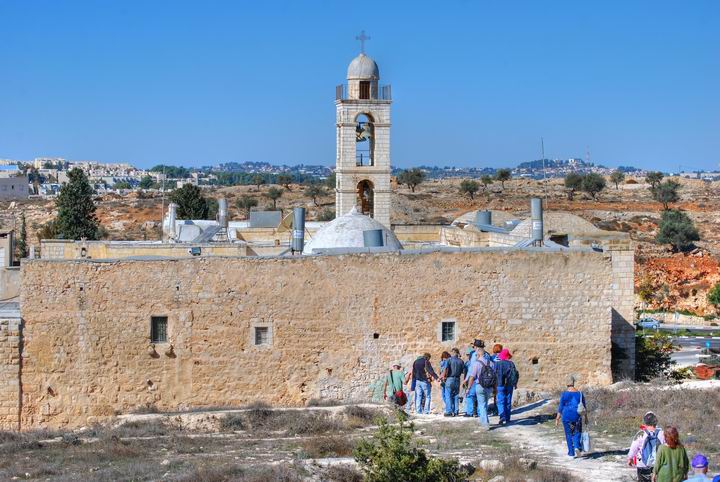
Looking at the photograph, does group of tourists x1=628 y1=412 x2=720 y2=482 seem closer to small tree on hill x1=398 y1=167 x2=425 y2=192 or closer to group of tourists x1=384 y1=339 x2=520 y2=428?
group of tourists x1=384 y1=339 x2=520 y2=428

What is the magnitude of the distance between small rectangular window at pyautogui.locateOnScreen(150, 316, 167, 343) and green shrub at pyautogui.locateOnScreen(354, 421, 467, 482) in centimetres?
703

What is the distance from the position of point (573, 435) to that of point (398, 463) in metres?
2.92

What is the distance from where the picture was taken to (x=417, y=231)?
30703 mm

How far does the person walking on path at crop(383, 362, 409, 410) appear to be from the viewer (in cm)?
1422

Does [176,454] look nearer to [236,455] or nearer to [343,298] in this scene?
[236,455]

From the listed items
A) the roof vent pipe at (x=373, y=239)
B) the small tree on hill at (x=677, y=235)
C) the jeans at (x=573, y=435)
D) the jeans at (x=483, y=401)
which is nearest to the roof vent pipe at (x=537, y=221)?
the roof vent pipe at (x=373, y=239)

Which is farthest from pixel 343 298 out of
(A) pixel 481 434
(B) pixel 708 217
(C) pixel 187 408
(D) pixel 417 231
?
(B) pixel 708 217

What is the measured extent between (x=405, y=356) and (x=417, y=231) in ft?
44.0

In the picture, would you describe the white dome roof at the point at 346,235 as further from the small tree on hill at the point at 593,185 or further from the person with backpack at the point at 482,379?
the small tree on hill at the point at 593,185

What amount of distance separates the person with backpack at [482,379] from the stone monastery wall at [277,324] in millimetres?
2817

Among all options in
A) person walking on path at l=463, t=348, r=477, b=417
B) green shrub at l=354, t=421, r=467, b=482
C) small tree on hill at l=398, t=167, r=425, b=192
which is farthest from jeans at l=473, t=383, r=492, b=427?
small tree on hill at l=398, t=167, r=425, b=192

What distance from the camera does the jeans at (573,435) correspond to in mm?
12211

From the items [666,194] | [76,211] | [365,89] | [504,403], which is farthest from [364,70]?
[666,194]

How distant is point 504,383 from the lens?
14.5 meters
